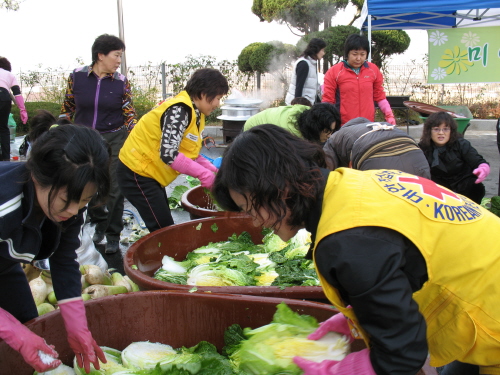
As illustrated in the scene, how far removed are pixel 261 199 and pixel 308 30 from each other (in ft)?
49.1

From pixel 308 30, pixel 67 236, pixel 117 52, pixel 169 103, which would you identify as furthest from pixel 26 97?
pixel 67 236

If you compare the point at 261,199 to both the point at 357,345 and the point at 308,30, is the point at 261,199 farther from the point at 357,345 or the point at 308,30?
the point at 308,30

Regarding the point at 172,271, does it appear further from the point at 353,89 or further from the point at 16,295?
the point at 353,89

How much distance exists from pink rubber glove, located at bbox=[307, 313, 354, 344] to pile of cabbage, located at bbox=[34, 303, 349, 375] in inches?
0.8

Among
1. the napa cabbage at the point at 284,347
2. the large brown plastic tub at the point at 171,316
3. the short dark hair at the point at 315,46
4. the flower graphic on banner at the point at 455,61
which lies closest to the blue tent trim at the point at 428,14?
the flower graphic on banner at the point at 455,61

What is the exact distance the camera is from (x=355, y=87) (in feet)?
19.2

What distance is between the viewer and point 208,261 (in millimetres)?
3438

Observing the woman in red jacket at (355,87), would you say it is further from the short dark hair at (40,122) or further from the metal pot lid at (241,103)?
the metal pot lid at (241,103)

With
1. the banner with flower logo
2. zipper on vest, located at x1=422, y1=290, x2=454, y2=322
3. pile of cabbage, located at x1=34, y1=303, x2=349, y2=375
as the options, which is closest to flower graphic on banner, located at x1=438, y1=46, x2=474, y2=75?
the banner with flower logo

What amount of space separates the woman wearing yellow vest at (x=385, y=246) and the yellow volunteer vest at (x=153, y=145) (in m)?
2.09

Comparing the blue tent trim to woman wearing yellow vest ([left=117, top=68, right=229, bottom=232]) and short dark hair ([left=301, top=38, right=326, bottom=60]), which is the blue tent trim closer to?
short dark hair ([left=301, top=38, right=326, bottom=60])

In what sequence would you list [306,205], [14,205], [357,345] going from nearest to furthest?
[306,205], [14,205], [357,345]

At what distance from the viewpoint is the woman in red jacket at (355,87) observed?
581 cm

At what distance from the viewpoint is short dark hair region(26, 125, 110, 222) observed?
5.31ft
